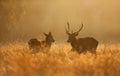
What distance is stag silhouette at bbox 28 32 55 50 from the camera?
323 cm

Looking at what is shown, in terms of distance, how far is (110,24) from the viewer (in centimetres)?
320

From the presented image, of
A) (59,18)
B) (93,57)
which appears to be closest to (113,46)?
(93,57)

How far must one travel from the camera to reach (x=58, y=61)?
10.6ft

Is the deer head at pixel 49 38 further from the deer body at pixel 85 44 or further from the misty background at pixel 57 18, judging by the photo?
the deer body at pixel 85 44

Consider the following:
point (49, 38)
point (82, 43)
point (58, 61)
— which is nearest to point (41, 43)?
point (49, 38)

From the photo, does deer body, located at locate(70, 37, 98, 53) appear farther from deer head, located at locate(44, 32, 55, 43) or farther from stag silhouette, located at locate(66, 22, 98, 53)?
deer head, located at locate(44, 32, 55, 43)

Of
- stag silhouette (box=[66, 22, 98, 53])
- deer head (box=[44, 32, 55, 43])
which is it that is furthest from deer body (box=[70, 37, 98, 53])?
deer head (box=[44, 32, 55, 43])

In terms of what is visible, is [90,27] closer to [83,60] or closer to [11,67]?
[83,60]

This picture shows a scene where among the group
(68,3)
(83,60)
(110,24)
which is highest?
(68,3)

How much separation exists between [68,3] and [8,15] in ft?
1.68

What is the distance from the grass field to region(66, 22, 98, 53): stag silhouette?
0.03 metres

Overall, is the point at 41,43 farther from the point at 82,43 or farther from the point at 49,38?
the point at 82,43

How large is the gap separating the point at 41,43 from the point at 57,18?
9.4 inches

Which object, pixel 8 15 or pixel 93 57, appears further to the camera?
pixel 8 15
